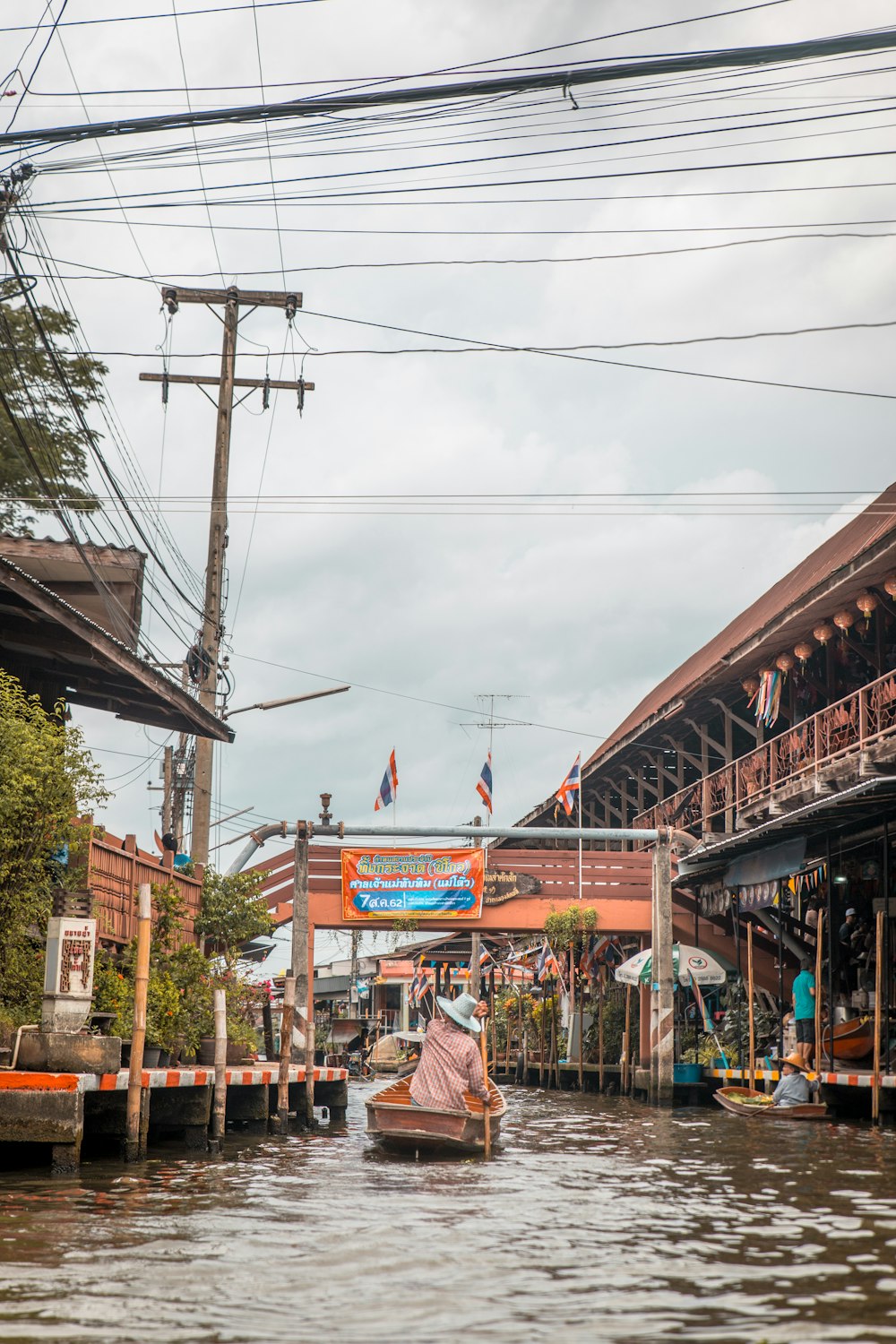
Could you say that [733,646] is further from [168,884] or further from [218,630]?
[168,884]

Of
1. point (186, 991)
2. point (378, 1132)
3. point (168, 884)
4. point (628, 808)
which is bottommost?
point (378, 1132)

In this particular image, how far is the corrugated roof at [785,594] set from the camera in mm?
19672

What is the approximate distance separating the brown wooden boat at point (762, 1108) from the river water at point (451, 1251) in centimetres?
477

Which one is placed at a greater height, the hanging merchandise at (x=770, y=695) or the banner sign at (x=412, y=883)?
the hanging merchandise at (x=770, y=695)

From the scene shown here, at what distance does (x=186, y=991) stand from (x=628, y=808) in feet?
80.6

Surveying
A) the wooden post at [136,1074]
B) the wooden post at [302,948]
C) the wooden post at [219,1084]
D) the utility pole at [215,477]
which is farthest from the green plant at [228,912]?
the wooden post at [136,1074]

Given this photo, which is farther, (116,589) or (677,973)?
(677,973)

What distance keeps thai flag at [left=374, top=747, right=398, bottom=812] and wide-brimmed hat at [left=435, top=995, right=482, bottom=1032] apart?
1458 centimetres

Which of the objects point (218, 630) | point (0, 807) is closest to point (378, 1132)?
point (0, 807)

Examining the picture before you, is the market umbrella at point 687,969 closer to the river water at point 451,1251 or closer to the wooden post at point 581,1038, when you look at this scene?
the wooden post at point 581,1038

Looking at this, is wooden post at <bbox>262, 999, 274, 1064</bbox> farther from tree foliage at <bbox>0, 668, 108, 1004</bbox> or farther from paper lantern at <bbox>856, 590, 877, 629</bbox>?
paper lantern at <bbox>856, 590, 877, 629</bbox>

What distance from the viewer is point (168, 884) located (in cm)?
1812

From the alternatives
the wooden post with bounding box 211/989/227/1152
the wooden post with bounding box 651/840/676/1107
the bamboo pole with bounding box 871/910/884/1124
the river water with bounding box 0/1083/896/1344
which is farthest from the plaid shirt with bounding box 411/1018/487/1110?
the wooden post with bounding box 651/840/676/1107

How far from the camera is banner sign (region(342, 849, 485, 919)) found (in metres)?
26.5
